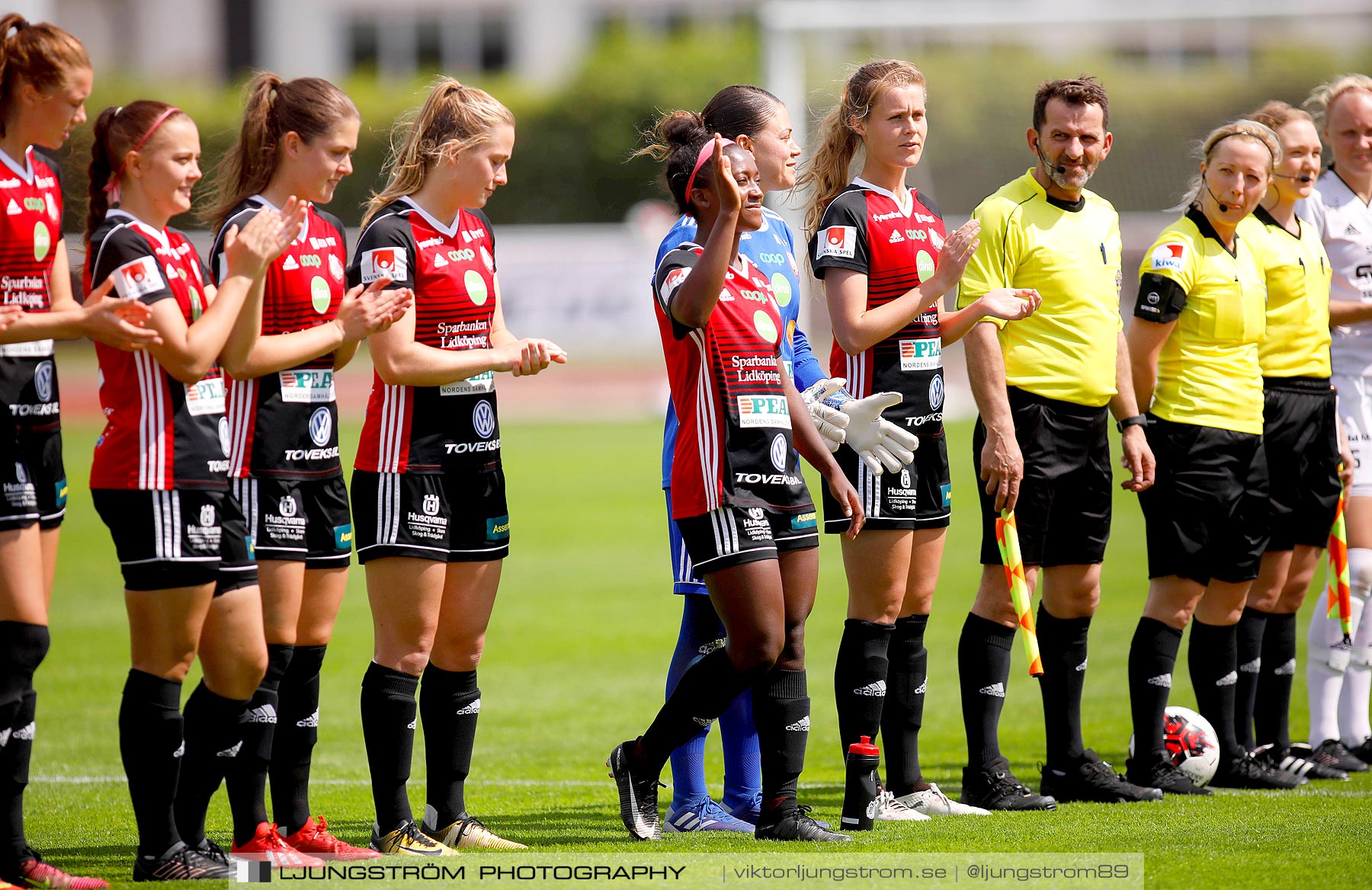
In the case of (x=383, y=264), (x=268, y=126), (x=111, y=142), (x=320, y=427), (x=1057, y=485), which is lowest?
(x=1057, y=485)

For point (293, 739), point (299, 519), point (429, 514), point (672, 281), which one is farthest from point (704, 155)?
point (293, 739)

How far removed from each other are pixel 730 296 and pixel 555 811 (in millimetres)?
2274

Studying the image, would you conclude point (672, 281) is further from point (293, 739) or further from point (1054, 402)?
point (293, 739)

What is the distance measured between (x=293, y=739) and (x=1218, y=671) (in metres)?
3.62

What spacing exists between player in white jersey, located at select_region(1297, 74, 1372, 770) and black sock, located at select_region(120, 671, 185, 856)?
466cm

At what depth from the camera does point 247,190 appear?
4.50m

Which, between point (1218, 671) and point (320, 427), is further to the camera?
point (1218, 671)

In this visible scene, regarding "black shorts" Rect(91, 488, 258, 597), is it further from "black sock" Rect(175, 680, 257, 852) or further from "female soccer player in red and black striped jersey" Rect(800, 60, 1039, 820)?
"female soccer player in red and black striped jersey" Rect(800, 60, 1039, 820)

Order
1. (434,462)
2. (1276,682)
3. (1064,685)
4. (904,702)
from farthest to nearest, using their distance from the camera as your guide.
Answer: (1276,682) → (1064,685) → (904,702) → (434,462)

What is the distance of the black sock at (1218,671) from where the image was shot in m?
5.83

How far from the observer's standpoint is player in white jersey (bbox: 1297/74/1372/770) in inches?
247

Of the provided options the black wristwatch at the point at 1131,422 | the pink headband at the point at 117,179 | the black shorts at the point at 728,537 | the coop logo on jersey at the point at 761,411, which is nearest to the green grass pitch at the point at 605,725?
the black shorts at the point at 728,537

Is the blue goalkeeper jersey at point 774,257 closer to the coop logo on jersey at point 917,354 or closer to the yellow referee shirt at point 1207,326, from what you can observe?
the coop logo on jersey at point 917,354

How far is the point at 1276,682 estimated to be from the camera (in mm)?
6195
